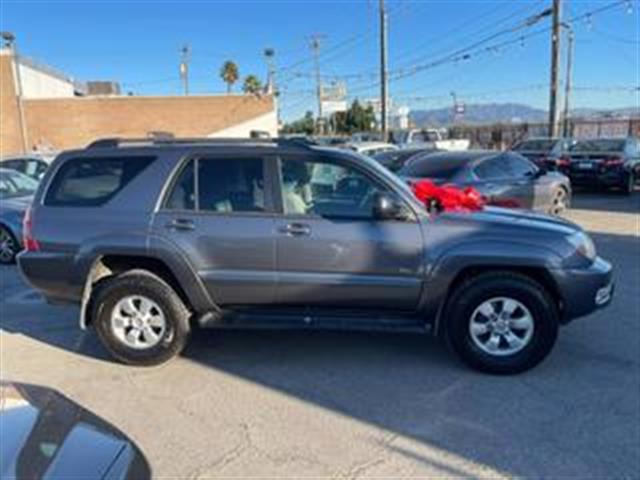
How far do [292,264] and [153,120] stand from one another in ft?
131

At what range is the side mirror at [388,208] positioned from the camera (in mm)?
4723

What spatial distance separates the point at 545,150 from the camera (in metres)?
19.8

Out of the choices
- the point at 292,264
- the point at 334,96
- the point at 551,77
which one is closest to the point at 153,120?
the point at 551,77

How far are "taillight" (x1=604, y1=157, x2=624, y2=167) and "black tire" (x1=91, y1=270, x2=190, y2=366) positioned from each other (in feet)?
50.7

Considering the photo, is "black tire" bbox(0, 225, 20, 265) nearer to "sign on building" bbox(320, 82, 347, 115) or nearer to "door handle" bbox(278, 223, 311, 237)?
"door handle" bbox(278, 223, 311, 237)

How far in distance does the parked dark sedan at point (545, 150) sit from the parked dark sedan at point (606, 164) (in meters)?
0.33

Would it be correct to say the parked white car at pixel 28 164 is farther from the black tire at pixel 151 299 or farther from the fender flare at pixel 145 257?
the black tire at pixel 151 299

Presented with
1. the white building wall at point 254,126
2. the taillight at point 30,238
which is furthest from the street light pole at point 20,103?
the taillight at point 30,238

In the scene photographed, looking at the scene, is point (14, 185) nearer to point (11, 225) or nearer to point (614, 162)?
point (11, 225)

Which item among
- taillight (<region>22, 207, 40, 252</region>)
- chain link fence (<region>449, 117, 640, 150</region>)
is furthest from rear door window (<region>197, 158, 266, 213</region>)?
chain link fence (<region>449, 117, 640, 150</region>)

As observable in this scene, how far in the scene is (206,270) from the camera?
4973mm

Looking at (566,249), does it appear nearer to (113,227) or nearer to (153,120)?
(113,227)

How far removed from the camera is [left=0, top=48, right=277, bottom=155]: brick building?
4050cm

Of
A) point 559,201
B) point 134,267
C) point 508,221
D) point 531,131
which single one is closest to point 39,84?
point 531,131
